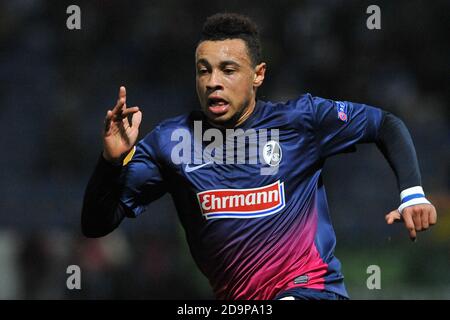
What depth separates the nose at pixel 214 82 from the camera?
505 centimetres

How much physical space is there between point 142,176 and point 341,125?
1186 mm

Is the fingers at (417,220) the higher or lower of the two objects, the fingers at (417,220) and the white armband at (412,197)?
the lower

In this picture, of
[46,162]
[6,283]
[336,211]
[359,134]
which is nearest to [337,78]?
[336,211]

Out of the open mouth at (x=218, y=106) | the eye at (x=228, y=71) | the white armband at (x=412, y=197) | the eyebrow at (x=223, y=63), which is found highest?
the eyebrow at (x=223, y=63)

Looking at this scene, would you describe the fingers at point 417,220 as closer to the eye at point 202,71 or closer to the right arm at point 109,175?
the eye at point 202,71

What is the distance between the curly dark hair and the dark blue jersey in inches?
13.6

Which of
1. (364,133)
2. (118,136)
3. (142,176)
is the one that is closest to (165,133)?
(142,176)

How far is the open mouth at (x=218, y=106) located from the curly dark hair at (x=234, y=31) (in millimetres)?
336

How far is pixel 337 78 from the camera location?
11617 millimetres

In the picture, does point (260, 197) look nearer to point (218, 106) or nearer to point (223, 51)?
point (218, 106)

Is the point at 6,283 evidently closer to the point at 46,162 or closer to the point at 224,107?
the point at 46,162

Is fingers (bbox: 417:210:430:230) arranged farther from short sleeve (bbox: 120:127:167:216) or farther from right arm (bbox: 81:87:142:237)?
right arm (bbox: 81:87:142:237)

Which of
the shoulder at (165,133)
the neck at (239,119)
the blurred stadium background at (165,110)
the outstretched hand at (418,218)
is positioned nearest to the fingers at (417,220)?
the outstretched hand at (418,218)

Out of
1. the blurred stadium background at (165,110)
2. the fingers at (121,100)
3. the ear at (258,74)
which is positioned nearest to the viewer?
the fingers at (121,100)
